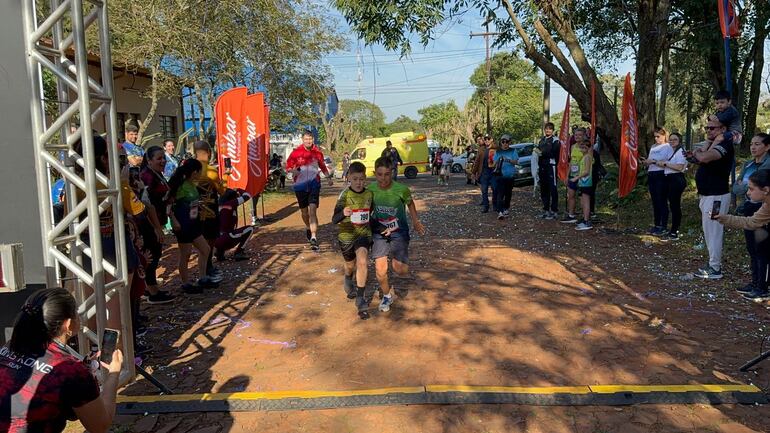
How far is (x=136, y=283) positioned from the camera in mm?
4555

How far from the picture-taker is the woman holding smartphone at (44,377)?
2.08 m

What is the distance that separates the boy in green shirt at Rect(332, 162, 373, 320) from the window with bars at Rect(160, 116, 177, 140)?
71.6ft

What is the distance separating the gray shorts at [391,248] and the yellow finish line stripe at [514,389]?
176 cm

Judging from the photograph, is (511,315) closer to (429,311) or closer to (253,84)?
(429,311)

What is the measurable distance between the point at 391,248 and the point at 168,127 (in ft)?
76.4

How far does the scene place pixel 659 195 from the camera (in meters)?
8.73

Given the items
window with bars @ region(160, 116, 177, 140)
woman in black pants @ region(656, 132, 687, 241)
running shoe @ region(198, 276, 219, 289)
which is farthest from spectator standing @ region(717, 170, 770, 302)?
window with bars @ region(160, 116, 177, 140)

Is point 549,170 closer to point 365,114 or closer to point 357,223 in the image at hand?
point 357,223

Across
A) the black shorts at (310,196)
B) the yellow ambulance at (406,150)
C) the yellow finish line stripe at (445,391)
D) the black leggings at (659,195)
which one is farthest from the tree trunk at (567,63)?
the yellow ambulance at (406,150)

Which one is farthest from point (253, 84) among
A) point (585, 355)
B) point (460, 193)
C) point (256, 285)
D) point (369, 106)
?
point (369, 106)

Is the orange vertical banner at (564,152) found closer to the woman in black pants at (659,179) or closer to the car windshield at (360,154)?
the woman in black pants at (659,179)

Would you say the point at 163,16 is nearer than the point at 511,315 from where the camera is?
No

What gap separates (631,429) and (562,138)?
8.43 m

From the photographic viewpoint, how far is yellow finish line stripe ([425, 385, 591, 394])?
3670mm
